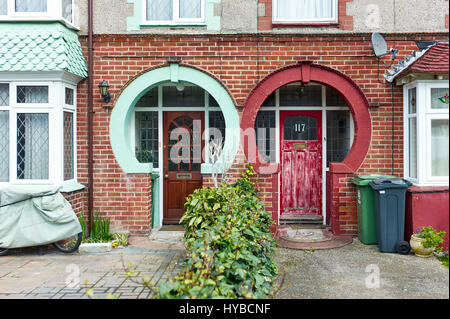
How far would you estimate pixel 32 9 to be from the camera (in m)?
7.26

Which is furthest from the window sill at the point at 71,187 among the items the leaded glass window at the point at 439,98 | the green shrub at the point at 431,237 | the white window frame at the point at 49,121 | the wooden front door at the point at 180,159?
the leaded glass window at the point at 439,98

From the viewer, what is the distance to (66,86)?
7.25m

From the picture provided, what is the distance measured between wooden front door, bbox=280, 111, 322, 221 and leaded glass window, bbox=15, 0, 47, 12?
198 inches

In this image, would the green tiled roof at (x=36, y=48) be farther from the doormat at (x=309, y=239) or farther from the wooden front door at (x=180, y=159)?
the doormat at (x=309, y=239)

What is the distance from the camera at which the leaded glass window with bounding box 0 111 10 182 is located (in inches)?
280

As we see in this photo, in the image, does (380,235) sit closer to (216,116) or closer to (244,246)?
(244,246)

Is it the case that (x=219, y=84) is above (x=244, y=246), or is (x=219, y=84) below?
above

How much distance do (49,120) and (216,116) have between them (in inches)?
129

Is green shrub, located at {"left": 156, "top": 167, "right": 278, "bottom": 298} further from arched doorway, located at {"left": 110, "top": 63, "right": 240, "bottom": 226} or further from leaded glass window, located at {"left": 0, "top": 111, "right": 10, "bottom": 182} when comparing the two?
leaded glass window, located at {"left": 0, "top": 111, "right": 10, "bottom": 182}

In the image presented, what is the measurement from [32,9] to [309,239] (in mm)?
6453

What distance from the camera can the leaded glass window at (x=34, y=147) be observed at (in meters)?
7.12

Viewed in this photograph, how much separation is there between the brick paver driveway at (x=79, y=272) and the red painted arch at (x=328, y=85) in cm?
234
